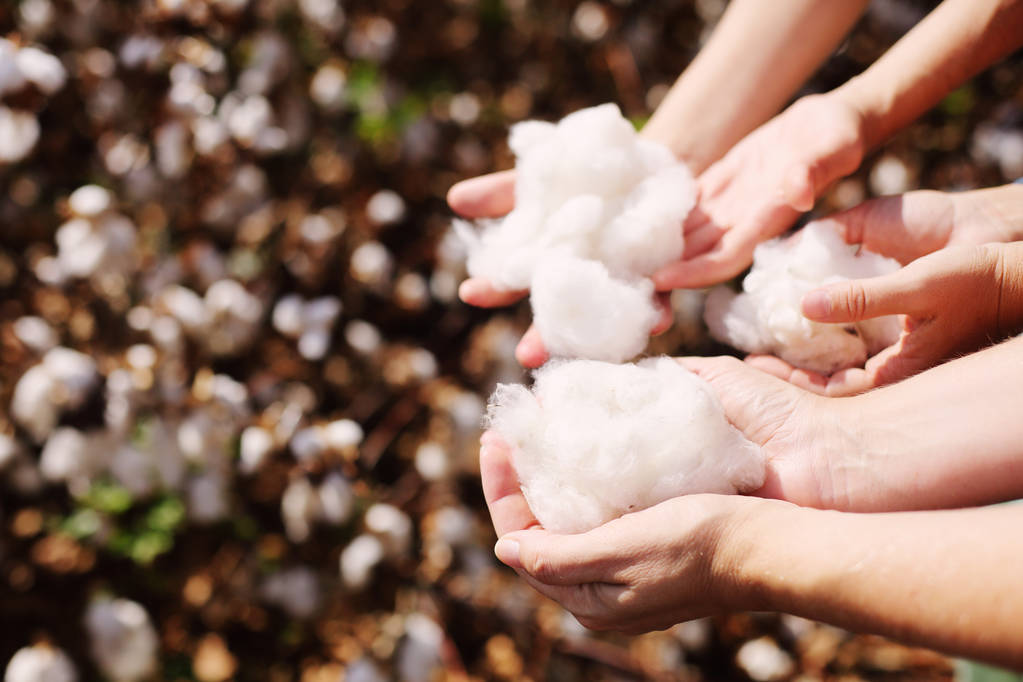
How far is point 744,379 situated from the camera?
3.43ft

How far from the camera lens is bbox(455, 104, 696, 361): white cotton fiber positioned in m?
1.13

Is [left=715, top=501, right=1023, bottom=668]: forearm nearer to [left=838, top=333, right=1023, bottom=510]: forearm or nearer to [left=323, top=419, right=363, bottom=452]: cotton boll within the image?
[left=838, top=333, right=1023, bottom=510]: forearm

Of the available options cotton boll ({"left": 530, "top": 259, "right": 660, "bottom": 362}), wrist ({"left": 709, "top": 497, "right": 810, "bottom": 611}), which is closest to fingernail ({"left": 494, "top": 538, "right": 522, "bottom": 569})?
wrist ({"left": 709, "top": 497, "right": 810, "bottom": 611})

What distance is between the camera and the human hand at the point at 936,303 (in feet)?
2.98

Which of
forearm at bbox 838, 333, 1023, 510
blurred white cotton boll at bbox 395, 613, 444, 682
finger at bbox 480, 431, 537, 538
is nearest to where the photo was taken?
forearm at bbox 838, 333, 1023, 510

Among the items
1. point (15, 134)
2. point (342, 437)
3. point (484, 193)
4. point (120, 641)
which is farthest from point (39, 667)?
point (484, 193)

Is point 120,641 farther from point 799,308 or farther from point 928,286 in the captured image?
point 928,286

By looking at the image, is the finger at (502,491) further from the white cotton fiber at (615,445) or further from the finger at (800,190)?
the finger at (800,190)

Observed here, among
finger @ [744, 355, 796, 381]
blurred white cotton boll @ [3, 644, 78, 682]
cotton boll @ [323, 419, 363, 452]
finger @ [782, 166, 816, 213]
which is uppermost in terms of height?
finger @ [782, 166, 816, 213]

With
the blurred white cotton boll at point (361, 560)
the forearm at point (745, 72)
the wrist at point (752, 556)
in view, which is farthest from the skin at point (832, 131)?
the blurred white cotton boll at point (361, 560)

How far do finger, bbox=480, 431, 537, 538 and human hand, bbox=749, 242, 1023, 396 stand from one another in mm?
461

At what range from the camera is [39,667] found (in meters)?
1.17

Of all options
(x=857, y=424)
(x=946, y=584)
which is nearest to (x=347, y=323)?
(x=857, y=424)

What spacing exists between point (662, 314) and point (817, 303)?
12.7 inches
